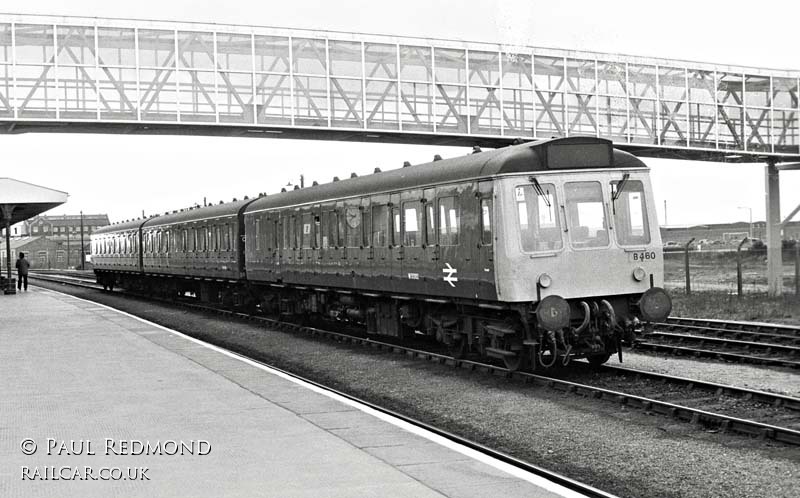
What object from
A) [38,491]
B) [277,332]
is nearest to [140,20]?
[277,332]

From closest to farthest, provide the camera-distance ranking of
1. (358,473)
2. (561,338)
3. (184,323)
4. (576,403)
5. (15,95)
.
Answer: (358,473)
(576,403)
(561,338)
(184,323)
(15,95)

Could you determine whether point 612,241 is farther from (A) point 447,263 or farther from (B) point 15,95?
(B) point 15,95

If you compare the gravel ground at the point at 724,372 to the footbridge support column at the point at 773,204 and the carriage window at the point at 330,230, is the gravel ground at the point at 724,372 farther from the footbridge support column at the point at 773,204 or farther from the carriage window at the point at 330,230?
the footbridge support column at the point at 773,204

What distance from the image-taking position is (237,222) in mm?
26812

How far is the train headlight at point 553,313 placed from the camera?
11.7 meters

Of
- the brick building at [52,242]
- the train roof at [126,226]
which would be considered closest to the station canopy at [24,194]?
the train roof at [126,226]

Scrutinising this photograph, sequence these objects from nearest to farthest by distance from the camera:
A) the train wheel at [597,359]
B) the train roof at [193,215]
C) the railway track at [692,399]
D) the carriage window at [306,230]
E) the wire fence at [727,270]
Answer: the railway track at [692,399]
the train wheel at [597,359]
the carriage window at [306,230]
the train roof at [193,215]
the wire fence at [727,270]

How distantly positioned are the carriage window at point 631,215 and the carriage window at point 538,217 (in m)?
0.93

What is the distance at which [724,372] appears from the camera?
534 inches

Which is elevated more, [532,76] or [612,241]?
[532,76]

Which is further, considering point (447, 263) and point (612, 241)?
point (447, 263)

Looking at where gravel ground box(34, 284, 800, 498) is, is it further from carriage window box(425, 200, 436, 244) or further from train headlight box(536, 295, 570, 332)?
carriage window box(425, 200, 436, 244)

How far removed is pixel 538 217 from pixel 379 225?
4810 millimetres

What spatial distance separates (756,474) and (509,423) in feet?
9.49
